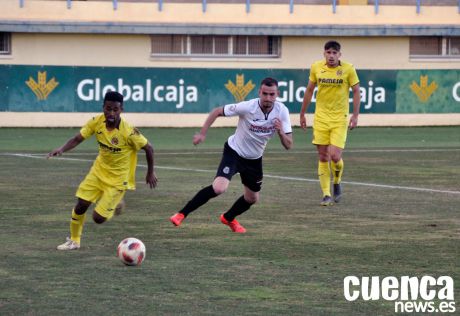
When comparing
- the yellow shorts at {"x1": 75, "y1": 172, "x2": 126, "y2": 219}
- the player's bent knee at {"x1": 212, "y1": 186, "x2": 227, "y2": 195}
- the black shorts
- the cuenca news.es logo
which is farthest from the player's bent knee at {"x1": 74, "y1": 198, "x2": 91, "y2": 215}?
the cuenca news.es logo

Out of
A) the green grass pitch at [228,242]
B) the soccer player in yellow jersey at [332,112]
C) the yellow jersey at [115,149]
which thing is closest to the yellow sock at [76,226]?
the green grass pitch at [228,242]

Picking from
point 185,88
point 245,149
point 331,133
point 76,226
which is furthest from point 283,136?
point 185,88

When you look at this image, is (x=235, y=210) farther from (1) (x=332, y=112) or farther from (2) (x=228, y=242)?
(1) (x=332, y=112)

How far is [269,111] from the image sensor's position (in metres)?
13.1

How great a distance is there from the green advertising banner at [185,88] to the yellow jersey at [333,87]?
1744 cm

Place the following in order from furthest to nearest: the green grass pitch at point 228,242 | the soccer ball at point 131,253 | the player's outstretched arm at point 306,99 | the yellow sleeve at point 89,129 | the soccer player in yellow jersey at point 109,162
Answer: the player's outstretched arm at point 306,99 < the yellow sleeve at point 89,129 < the soccer player in yellow jersey at point 109,162 < the soccer ball at point 131,253 < the green grass pitch at point 228,242

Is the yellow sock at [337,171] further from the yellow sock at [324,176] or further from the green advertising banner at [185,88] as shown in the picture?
the green advertising banner at [185,88]

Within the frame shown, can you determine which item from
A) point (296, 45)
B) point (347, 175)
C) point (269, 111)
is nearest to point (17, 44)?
point (296, 45)

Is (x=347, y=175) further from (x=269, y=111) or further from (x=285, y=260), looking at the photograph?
(x=285, y=260)

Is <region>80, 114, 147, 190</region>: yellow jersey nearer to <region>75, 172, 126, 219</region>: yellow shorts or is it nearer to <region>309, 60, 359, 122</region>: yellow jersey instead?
<region>75, 172, 126, 219</region>: yellow shorts

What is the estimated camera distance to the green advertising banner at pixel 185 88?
109 ft

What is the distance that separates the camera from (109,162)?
39.6ft

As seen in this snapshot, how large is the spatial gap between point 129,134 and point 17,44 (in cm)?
2216

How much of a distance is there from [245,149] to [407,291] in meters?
4.21
